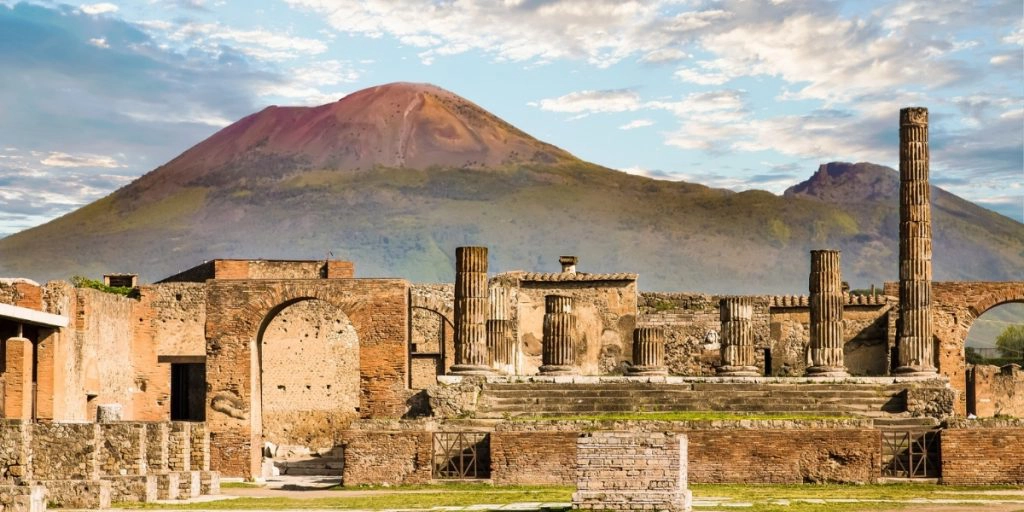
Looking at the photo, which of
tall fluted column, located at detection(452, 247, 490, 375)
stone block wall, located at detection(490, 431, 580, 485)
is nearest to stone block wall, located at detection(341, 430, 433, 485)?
stone block wall, located at detection(490, 431, 580, 485)

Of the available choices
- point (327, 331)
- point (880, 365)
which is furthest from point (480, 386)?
point (880, 365)

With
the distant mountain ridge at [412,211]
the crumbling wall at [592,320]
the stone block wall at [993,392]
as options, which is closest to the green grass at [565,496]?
the crumbling wall at [592,320]

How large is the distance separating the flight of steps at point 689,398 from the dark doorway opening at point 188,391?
13.5 metres

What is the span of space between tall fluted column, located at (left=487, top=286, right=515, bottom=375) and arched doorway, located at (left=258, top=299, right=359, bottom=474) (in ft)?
20.0

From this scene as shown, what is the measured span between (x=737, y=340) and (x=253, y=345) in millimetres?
10294

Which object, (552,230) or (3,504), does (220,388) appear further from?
(552,230)

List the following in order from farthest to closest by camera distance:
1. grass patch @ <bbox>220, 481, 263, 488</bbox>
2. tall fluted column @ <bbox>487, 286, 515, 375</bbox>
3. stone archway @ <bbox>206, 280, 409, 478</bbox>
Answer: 1. tall fluted column @ <bbox>487, 286, 515, 375</bbox>
2. stone archway @ <bbox>206, 280, 409, 478</bbox>
3. grass patch @ <bbox>220, 481, 263, 488</bbox>

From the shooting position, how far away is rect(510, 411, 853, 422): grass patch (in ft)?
100

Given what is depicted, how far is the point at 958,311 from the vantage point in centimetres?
4506

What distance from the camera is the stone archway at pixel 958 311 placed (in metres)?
44.8

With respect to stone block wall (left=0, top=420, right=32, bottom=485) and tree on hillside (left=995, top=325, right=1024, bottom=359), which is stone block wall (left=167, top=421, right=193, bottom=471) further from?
tree on hillside (left=995, top=325, right=1024, bottom=359)

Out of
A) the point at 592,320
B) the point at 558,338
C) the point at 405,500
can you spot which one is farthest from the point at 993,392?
the point at 405,500

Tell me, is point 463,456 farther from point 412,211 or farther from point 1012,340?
point 412,211

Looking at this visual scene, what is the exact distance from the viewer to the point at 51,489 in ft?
83.8
